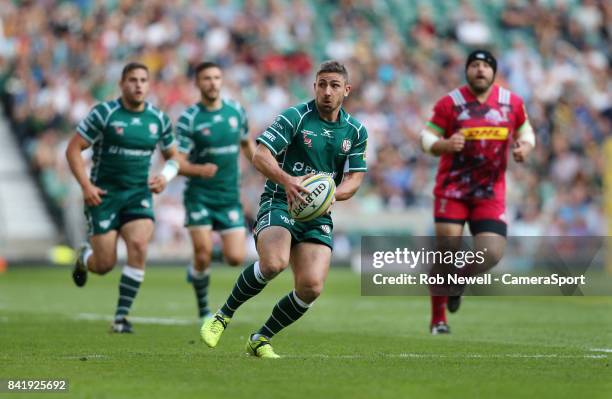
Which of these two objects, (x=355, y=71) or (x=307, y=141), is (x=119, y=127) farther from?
(x=355, y=71)

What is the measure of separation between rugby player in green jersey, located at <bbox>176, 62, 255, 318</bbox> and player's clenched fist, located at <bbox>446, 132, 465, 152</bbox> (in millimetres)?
2864

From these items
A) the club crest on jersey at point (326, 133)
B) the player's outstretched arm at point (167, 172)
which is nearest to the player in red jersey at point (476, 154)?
the player's outstretched arm at point (167, 172)

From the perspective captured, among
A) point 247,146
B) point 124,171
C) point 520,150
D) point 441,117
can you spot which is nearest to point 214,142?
point 247,146

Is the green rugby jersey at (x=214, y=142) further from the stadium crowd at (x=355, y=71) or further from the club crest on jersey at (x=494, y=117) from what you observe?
the stadium crowd at (x=355, y=71)

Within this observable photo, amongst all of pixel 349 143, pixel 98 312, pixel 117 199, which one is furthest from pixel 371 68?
pixel 349 143

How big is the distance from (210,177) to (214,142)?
0.41 meters

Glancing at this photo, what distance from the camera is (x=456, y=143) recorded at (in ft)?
40.5

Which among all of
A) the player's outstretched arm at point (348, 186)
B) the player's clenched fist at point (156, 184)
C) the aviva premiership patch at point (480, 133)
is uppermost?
the aviva premiership patch at point (480, 133)

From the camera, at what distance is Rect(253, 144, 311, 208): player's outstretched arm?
9297mm

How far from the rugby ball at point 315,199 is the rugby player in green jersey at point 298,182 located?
0.29 feet

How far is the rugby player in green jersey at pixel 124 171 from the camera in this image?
1276 cm

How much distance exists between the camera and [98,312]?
1540cm

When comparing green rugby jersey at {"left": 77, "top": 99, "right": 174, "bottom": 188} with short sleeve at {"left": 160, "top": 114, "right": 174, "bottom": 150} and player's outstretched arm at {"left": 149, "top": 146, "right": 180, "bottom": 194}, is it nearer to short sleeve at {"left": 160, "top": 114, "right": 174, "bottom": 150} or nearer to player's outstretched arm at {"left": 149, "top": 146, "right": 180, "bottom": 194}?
short sleeve at {"left": 160, "top": 114, "right": 174, "bottom": 150}

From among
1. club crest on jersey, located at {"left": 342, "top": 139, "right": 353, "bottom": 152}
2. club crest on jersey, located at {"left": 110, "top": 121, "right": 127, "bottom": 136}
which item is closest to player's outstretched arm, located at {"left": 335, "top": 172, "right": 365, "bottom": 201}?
club crest on jersey, located at {"left": 342, "top": 139, "right": 353, "bottom": 152}
